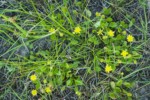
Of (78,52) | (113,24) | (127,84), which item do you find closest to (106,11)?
(113,24)

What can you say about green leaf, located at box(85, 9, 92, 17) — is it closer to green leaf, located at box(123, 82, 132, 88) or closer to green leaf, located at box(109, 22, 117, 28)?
green leaf, located at box(109, 22, 117, 28)

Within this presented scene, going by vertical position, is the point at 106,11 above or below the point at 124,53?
above

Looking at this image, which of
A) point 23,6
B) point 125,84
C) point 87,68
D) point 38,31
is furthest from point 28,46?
point 125,84

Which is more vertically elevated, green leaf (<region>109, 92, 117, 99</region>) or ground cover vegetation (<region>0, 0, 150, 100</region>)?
ground cover vegetation (<region>0, 0, 150, 100</region>)

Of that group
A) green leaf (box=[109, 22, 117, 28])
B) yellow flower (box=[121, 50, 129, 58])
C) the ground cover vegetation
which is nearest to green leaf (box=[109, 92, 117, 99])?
the ground cover vegetation

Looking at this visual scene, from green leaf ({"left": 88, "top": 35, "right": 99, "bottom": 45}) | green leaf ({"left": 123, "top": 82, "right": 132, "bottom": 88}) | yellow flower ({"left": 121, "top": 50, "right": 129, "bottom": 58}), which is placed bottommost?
green leaf ({"left": 123, "top": 82, "right": 132, "bottom": 88})

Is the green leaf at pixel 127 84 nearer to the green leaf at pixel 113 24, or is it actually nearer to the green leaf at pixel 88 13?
the green leaf at pixel 113 24

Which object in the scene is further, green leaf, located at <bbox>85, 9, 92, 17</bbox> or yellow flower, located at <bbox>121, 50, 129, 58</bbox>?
green leaf, located at <bbox>85, 9, 92, 17</bbox>

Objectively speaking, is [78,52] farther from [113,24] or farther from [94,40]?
[113,24]
